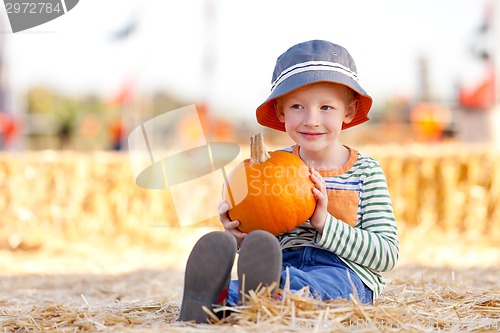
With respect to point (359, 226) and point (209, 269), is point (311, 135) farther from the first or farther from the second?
point (209, 269)

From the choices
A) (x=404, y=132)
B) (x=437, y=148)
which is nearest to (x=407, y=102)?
(x=404, y=132)

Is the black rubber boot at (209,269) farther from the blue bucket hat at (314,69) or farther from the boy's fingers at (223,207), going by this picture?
the blue bucket hat at (314,69)

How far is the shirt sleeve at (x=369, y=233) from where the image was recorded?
2.20 m

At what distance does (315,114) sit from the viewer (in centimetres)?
229

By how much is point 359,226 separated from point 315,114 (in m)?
0.41

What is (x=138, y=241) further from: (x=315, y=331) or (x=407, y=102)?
(x=407, y=102)

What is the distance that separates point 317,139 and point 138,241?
14.1 feet

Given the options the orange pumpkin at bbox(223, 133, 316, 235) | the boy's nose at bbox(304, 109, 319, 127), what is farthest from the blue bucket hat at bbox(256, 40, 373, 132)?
the orange pumpkin at bbox(223, 133, 316, 235)

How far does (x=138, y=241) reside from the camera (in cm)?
635

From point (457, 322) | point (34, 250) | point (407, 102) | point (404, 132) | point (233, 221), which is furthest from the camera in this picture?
point (407, 102)

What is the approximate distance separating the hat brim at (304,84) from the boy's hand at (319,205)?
292mm

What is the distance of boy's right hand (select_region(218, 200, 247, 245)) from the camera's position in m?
2.27

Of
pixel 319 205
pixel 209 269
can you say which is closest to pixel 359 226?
pixel 319 205

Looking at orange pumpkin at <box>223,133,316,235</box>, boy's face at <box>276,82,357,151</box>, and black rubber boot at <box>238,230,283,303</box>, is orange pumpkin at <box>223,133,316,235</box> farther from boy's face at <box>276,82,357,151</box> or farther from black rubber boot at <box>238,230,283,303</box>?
black rubber boot at <box>238,230,283,303</box>
